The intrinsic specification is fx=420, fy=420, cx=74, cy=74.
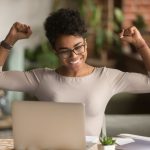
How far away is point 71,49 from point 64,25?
0.37 feet

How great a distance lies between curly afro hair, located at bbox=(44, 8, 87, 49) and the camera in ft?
5.68

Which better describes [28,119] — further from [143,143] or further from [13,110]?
[143,143]

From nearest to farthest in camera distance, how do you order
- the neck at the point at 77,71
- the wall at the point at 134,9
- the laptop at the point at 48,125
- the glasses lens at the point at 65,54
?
the laptop at the point at 48,125, the glasses lens at the point at 65,54, the neck at the point at 77,71, the wall at the point at 134,9

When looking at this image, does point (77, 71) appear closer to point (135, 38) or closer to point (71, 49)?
point (71, 49)

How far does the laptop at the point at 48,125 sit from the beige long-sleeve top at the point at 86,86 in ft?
1.06

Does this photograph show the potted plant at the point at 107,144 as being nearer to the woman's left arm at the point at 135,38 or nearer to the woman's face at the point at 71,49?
the woman's face at the point at 71,49

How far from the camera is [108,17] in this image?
5246mm

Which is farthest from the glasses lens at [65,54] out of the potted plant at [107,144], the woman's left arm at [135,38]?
the potted plant at [107,144]

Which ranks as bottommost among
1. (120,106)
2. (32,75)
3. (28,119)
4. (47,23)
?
(120,106)

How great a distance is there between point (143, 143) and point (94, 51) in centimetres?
381

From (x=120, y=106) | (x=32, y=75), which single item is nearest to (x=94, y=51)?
(x=120, y=106)

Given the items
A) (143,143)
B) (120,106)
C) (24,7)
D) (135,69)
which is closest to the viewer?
(143,143)

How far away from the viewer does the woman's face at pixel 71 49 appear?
67.1 inches

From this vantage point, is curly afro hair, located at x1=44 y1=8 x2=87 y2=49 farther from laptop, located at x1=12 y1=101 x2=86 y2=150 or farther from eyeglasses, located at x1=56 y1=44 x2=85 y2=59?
laptop, located at x1=12 y1=101 x2=86 y2=150
